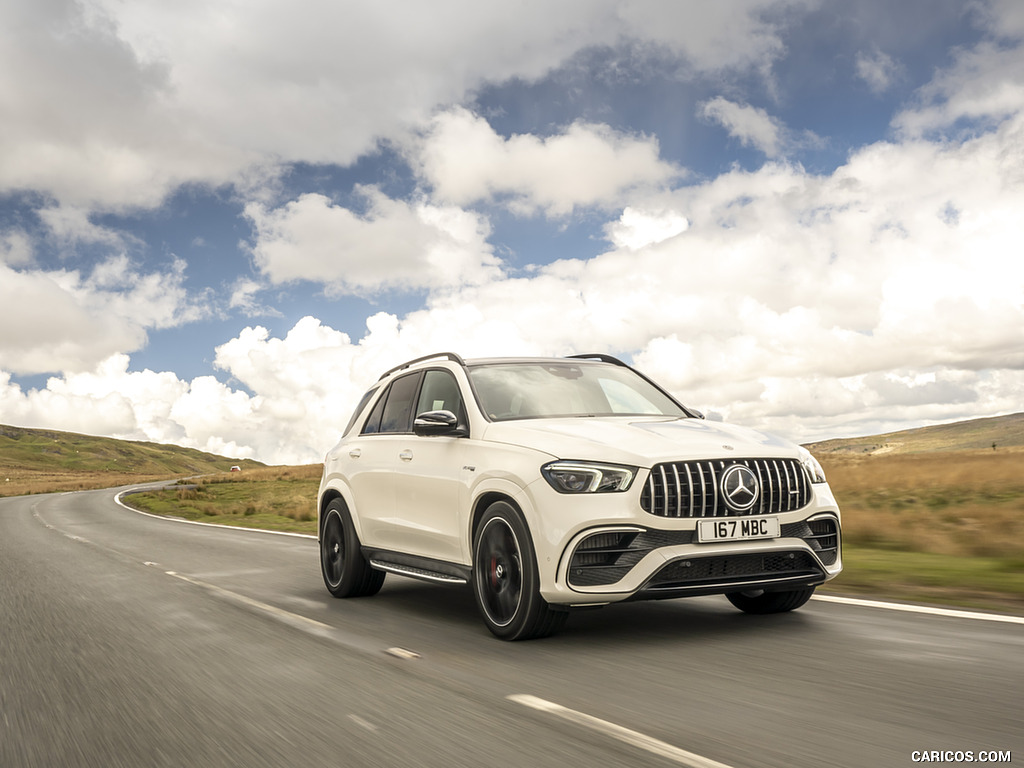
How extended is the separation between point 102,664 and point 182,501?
38925 millimetres

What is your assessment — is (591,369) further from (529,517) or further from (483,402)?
(529,517)

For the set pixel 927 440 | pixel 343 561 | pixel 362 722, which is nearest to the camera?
pixel 362 722

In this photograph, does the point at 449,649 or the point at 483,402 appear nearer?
the point at 449,649

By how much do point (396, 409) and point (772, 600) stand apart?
11.0ft

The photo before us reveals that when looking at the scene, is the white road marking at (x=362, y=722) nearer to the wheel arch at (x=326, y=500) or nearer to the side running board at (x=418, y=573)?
the side running board at (x=418, y=573)

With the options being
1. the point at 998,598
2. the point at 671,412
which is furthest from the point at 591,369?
the point at 998,598

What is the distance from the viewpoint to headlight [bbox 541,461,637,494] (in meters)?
5.39

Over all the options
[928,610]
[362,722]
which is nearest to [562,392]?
[928,610]

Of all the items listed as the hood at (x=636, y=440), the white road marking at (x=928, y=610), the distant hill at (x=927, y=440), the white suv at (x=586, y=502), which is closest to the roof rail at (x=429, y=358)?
the white suv at (x=586, y=502)

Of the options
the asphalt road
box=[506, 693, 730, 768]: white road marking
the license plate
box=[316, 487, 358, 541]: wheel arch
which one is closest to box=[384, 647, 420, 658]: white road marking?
the asphalt road

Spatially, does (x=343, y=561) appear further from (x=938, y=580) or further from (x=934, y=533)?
(x=934, y=533)

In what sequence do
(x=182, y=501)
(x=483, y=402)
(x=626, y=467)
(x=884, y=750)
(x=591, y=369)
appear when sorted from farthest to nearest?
(x=182, y=501) < (x=591, y=369) < (x=483, y=402) < (x=626, y=467) < (x=884, y=750)

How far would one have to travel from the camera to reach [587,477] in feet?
17.9

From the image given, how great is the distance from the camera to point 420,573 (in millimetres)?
6965
